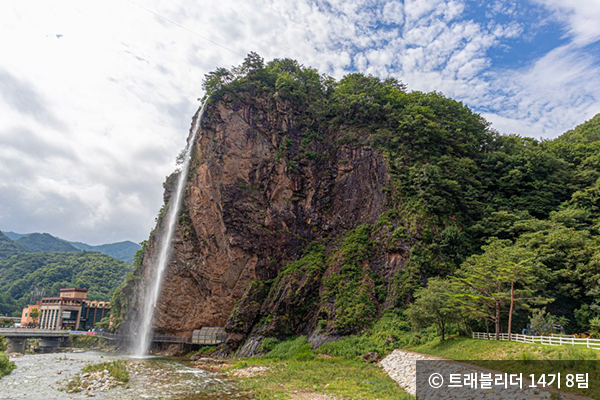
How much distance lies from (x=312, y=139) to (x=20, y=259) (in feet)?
429

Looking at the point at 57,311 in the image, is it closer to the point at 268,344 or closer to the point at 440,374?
the point at 268,344

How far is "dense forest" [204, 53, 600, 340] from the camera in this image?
2631 centimetres

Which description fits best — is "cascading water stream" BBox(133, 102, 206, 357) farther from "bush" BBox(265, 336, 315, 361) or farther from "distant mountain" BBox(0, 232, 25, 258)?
"distant mountain" BBox(0, 232, 25, 258)

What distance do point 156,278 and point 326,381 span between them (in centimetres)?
3391

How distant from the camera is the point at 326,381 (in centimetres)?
2277

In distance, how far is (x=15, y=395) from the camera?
19516mm

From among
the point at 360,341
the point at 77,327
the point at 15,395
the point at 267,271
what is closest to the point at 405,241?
the point at 360,341

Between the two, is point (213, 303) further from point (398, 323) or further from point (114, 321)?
point (114, 321)

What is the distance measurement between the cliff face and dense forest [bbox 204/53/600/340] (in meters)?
1.29

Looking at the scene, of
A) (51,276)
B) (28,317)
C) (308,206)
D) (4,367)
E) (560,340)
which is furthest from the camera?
(51,276)

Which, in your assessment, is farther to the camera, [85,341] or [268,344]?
[85,341]

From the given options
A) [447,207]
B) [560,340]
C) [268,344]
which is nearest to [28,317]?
A: [268,344]

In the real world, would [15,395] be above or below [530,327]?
below

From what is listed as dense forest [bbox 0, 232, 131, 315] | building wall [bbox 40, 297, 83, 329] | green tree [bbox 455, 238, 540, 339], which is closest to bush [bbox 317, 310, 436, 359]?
green tree [bbox 455, 238, 540, 339]
